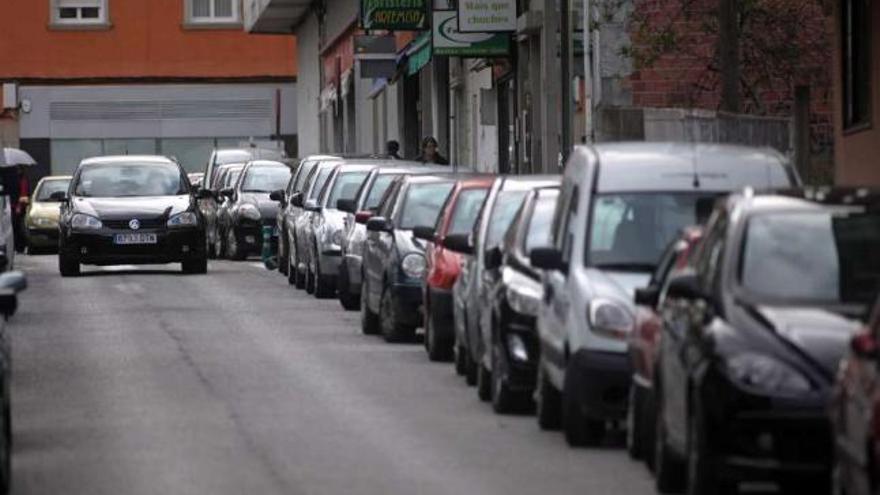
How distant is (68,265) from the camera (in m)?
37.2

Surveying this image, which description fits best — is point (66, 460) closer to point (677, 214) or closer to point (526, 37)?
point (677, 214)

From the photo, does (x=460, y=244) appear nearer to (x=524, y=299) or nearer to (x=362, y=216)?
(x=524, y=299)

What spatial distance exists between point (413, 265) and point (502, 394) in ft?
21.3

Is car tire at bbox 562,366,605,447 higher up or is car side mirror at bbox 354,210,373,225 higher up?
car side mirror at bbox 354,210,373,225

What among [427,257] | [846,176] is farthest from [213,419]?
[846,176]

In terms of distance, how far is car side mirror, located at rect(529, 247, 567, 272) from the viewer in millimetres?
15773

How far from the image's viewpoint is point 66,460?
49.0 ft

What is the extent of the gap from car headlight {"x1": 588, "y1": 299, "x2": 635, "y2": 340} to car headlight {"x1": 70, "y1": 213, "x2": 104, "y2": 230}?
21.4 metres

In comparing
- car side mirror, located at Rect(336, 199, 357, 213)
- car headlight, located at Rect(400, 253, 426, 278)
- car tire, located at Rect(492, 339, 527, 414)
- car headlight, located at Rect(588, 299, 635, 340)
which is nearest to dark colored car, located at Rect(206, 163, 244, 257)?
car side mirror, located at Rect(336, 199, 357, 213)

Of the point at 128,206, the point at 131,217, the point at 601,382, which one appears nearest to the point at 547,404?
the point at 601,382

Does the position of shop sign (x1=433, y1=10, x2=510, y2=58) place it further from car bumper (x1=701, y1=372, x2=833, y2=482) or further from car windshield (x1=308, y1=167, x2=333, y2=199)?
car bumper (x1=701, y1=372, x2=833, y2=482)

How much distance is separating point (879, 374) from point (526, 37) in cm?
3240

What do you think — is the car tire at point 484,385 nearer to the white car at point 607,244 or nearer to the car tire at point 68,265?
the white car at point 607,244

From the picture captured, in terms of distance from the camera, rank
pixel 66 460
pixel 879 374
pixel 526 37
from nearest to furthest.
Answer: pixel 879 374
pixel 66 460
pixel 526 37
